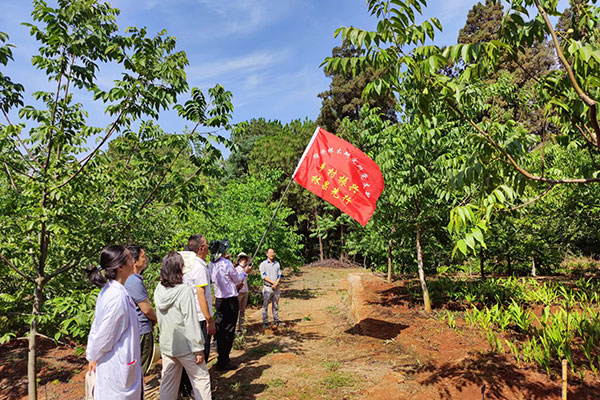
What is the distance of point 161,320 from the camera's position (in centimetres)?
385

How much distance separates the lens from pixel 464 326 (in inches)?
281

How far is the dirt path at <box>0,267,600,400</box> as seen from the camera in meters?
4.73

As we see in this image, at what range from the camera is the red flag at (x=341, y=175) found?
518 centimetres

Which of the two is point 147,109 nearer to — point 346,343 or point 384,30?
point 384,30

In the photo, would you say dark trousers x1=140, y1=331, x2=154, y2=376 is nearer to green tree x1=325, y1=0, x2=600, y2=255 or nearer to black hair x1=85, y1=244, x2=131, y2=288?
black hair x1=85, y1=244, x2=131, y2=288

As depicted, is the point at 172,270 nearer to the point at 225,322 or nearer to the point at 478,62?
the point at 225,322

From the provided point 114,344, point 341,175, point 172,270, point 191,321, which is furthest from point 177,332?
point 341,175

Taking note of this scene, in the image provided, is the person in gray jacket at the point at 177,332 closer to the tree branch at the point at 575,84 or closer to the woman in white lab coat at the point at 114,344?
the woman in white lab coat at the point at 114,344

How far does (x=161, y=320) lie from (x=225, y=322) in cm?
218

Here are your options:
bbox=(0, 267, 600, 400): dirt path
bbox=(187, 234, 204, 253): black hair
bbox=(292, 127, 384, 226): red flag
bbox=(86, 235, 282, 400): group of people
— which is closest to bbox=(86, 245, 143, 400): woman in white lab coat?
bbox=(86, 235, 282, 400): group of people

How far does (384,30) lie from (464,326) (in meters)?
6.28

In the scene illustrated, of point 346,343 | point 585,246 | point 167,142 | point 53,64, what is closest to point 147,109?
point 167,142

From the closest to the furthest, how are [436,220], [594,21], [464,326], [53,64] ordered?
[594,21] < [53,64] < [464,326] < [436,220]

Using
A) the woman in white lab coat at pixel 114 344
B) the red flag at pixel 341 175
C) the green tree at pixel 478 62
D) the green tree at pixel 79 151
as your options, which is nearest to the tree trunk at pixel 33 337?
the green tree at pixel 79 151
